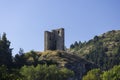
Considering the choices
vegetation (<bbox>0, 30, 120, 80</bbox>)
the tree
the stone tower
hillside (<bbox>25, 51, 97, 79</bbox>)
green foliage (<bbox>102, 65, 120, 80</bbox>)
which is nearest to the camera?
vegetation (<bbox>0, 30, 120, 80</bbox>)

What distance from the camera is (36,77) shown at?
101 metres

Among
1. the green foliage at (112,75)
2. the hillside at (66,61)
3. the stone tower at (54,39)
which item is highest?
the stone tower at (54,39)

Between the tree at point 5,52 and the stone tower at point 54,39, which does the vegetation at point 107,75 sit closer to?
the stone tower at point 54,39

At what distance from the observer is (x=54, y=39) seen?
133 metres

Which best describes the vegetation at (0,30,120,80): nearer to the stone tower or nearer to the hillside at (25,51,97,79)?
the hillside at (25,51,97,79)

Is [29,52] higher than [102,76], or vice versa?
[29,52]

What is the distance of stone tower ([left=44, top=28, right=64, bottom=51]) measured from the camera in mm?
132125

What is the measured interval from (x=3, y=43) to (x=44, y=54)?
1740 cm

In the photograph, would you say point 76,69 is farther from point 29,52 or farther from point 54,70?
point 54,70

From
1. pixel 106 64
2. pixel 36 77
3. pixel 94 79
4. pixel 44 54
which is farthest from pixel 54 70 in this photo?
pixel 106 64

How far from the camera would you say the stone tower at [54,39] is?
132125mm

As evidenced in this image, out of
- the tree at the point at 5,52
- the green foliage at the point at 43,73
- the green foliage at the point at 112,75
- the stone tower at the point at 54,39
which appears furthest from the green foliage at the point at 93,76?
the tree at the point at 5,52

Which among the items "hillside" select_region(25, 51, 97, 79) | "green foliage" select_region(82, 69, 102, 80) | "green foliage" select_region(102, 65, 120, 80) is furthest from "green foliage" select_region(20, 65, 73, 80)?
"hillside" select_region(25, 51, 97, 79)

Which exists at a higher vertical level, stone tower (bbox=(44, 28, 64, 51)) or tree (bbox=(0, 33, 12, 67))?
stone tower (bbox=(44, 28, 64, 51))
